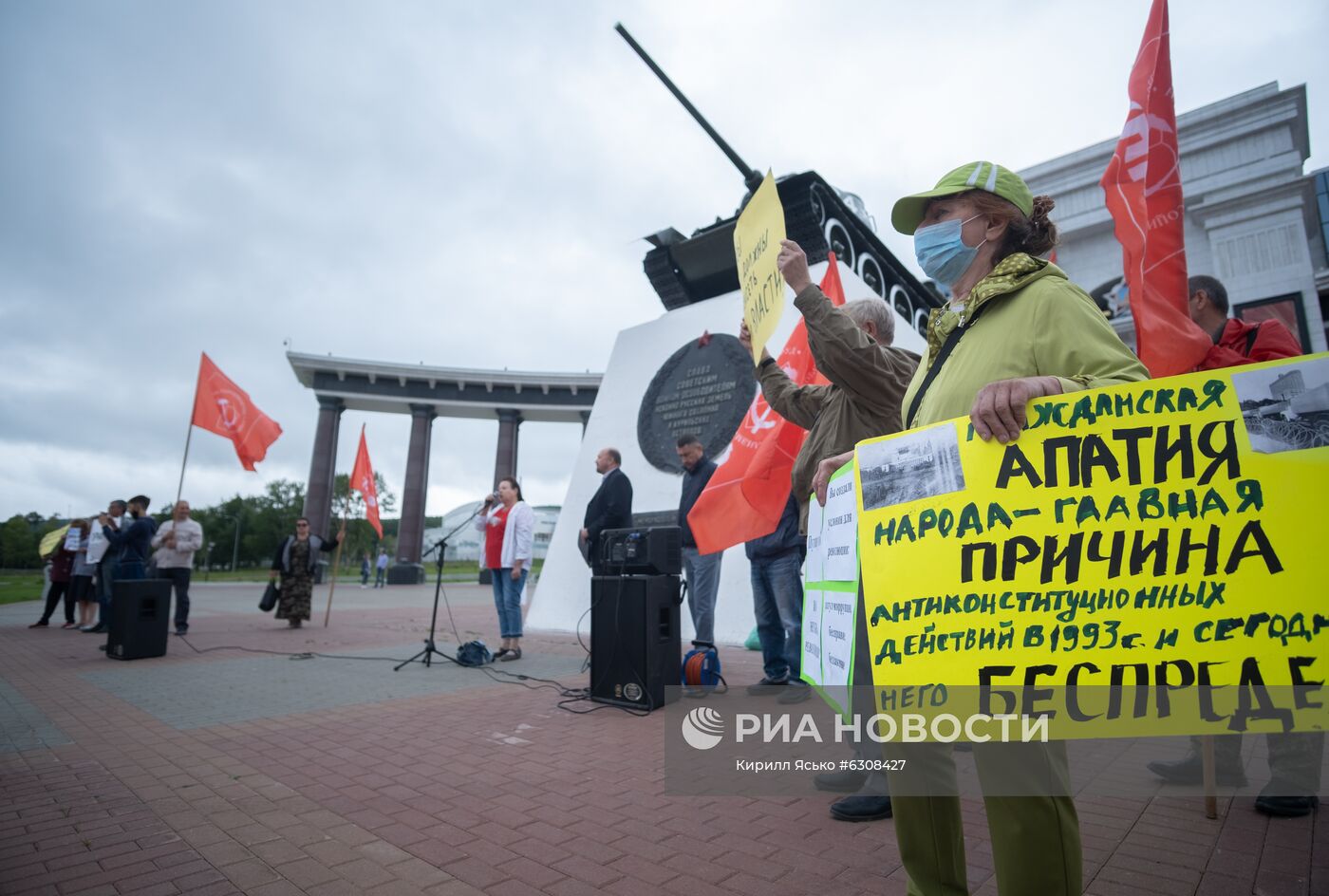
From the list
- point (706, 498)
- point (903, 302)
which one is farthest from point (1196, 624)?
point (903, 302)

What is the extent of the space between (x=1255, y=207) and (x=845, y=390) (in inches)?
935

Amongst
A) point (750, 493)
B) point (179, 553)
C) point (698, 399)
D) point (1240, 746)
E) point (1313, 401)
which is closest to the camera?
point (1313, 401)

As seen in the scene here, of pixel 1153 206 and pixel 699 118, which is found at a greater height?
pixel 699 118

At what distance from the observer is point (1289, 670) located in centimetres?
109

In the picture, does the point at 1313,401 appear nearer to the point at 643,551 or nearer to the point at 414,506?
the point at 643,551

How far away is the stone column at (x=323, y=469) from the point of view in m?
26.9

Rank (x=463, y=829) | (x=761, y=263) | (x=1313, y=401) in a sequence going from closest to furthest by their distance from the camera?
(x=1313, y=401) → (x=463, y=829) → (x=761, y=263)

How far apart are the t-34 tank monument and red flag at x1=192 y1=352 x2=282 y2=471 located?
13.7 ft

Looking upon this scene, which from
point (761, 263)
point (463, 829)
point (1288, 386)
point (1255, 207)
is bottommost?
point (463, 829)

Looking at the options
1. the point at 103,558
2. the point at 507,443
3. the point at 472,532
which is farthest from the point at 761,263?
the point at 472,532

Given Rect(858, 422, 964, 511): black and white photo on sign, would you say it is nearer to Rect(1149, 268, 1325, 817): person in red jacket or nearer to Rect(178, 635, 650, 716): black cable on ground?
Rect(1149, 268, 1325, 817): person in red jacket

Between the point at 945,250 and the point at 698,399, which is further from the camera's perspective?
the point at 698,399

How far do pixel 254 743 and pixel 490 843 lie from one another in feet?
6.68

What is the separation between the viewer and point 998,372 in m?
1.44
